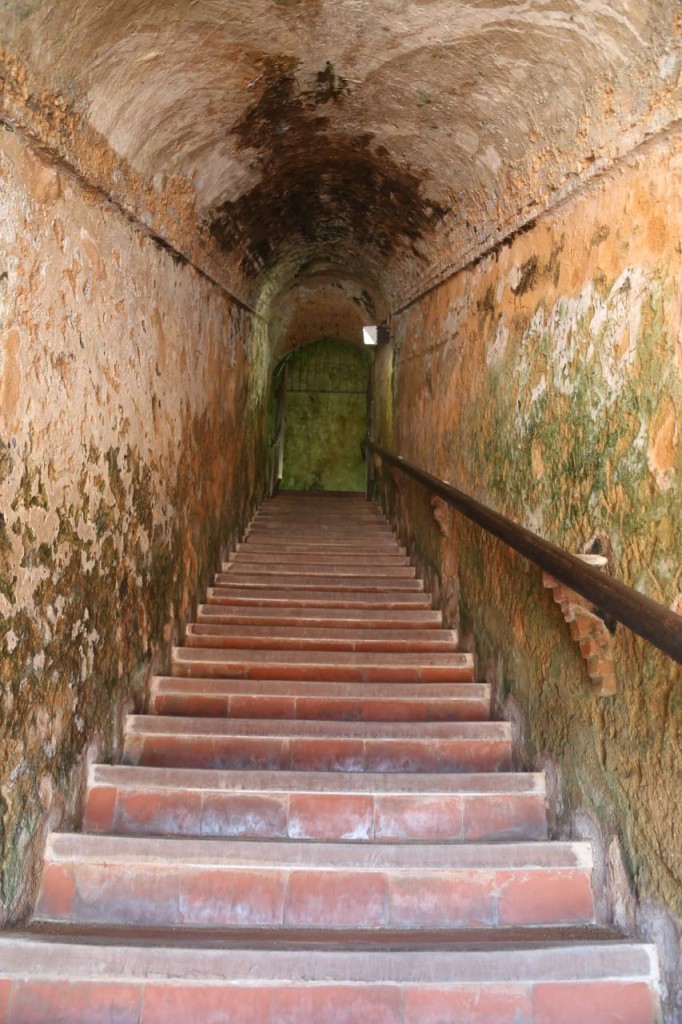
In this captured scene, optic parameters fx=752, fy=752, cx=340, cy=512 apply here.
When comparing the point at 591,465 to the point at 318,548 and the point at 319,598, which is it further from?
the point at 318,548

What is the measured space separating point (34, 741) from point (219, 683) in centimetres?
126

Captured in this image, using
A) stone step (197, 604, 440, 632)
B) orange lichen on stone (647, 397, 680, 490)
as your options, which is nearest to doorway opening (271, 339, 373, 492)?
stone step (197, 604, 440, 632)

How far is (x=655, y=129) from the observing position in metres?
1.77

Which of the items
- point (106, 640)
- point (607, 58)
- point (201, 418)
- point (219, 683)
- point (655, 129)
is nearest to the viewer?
point (655, 129)

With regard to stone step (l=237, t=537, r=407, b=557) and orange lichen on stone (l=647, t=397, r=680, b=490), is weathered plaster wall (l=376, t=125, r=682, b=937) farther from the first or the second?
stone step (l=237, t=537, r=407, b=557)

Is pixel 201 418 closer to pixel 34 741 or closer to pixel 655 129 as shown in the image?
pixel 34 741

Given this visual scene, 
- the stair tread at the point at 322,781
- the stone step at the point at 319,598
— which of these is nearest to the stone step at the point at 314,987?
the stair tread at the point at 322,781

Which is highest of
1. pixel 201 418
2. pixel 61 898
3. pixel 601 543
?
pixel 201 418

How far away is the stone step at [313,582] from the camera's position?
4.64 meters

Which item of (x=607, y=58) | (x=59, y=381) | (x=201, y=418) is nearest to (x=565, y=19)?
(x=607, y=58)

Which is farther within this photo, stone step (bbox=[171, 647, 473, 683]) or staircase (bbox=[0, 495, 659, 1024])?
stone step (bbox=[171, 647, 473, 683])

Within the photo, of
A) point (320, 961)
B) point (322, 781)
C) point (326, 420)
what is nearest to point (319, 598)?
point (322, 781)

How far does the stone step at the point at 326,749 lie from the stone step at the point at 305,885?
2.08ft

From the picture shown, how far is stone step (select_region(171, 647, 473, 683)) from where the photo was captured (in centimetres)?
344
